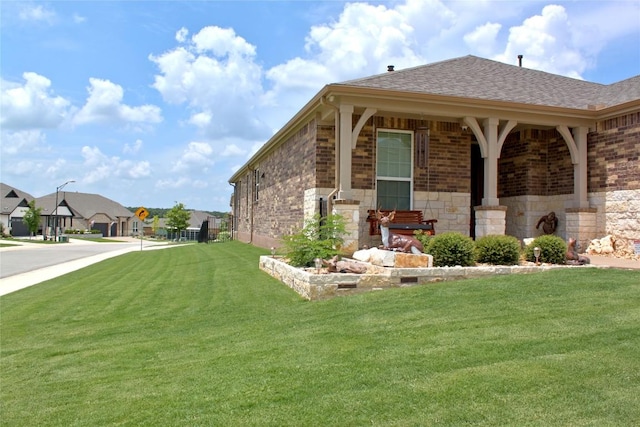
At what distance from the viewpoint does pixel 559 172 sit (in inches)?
493

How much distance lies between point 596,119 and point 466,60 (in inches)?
163

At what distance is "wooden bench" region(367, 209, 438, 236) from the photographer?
34.1 ft

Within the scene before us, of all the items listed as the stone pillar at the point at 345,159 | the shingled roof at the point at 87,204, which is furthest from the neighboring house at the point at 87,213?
the stone pillar at the point at 345,159

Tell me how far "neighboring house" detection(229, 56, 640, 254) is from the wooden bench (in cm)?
36

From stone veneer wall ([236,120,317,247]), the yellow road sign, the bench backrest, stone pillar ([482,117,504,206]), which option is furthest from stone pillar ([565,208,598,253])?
the yellow road sign

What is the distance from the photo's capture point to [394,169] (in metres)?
11.7

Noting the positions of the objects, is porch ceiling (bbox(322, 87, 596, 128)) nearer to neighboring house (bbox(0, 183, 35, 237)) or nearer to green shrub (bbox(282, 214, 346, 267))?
green shrub (bbox(282, 214, 346, 267))

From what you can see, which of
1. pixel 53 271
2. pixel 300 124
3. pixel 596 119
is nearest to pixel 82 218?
pixel 53 271

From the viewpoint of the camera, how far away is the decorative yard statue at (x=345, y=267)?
7.86 m

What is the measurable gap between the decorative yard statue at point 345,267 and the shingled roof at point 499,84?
12.4 ft

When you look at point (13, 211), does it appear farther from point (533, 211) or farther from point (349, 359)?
point (349, 359)

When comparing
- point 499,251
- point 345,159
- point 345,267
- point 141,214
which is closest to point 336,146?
point 345,159

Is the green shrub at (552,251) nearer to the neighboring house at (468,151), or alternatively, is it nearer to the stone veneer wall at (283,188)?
the neighboring house at (468,151)

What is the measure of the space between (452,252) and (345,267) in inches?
72.3
